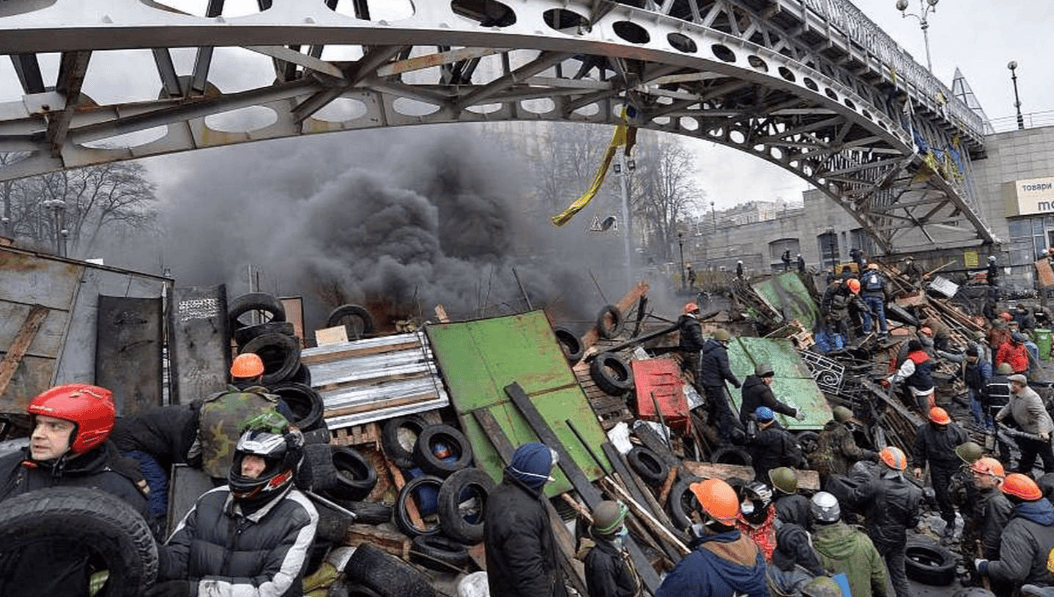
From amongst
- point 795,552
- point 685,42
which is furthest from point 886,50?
point 795,552

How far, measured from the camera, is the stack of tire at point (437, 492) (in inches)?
175

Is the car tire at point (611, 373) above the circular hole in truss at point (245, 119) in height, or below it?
below

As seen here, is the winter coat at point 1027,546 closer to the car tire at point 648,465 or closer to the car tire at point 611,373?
the car tire at point 648,465

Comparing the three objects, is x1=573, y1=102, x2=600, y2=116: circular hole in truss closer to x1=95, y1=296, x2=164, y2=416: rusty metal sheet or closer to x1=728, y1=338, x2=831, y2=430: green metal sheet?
x1=728, y1=338, x2=831, y2=430: green metal sheet

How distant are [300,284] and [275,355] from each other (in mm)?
10484

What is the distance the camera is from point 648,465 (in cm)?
616

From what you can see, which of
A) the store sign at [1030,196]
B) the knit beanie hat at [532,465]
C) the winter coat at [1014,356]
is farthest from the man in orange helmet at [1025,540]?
the store sign at [1030,196]

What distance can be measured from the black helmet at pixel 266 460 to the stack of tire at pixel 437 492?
2.50 m

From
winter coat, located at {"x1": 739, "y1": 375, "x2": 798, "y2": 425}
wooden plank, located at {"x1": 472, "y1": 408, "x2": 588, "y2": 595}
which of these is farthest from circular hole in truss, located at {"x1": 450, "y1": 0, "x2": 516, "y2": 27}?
winter coat, located at {"x1": 739, "y1": 375, "x2": 798, "y2": 425}

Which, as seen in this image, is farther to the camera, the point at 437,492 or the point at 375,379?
the point at 375,379

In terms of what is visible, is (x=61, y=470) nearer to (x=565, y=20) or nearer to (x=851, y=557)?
(x=851, y=557)

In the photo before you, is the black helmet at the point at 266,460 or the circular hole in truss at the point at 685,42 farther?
the circular hole in truss at the point at 685,42

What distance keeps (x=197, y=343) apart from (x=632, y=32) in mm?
7686

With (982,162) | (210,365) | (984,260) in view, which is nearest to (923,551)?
(210,365)
